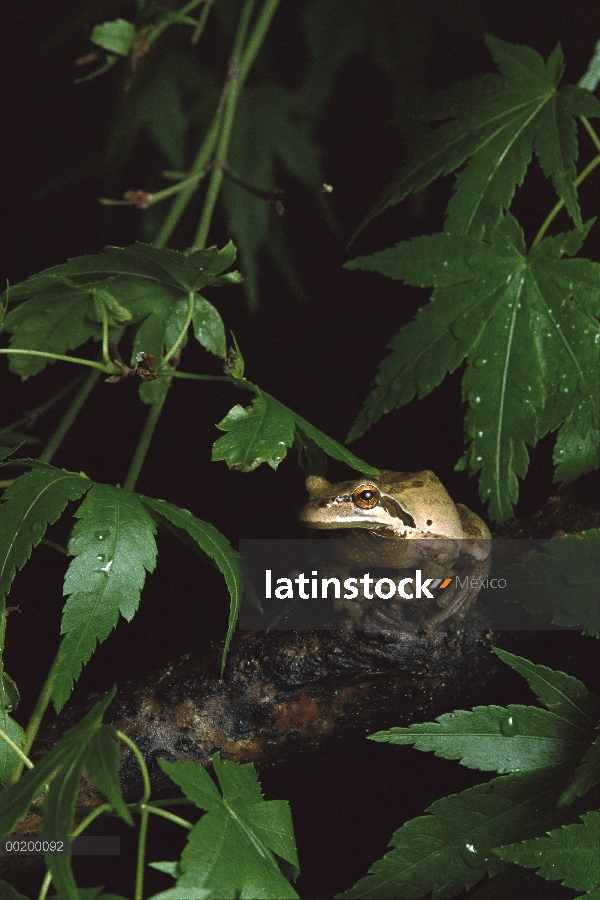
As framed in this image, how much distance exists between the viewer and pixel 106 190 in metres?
1.93

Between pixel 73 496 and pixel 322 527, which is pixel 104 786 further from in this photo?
pixel 322 527

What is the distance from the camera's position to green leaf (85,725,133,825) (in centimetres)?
70

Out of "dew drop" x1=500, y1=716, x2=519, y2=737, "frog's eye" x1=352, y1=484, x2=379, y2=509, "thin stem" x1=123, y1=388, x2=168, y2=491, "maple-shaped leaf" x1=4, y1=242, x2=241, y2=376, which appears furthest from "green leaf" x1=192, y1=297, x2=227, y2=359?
"dew drop" x1=500, y1=716, x2=519, y2=737

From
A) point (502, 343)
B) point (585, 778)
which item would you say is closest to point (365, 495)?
point (502, 343)

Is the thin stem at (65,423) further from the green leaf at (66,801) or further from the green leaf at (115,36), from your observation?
the green leaf at (66,801)

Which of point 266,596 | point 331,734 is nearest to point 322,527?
point 266,596

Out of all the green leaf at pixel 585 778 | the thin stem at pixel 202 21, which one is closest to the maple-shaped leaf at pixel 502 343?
the green leaf at pixel 585 778

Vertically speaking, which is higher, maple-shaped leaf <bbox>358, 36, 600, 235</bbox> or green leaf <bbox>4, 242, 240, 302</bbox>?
maple-shaped leaf <bbox>358, 36, 600, 235</bbox>

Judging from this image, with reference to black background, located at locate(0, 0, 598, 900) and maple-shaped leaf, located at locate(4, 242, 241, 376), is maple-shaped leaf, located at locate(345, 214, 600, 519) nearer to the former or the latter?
maple-shaped leaf, located at locate(4, 242, 241, 376)

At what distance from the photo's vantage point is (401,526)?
148cm

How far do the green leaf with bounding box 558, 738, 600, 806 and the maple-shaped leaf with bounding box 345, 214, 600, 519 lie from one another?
374 mm

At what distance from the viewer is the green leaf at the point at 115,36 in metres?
1.22

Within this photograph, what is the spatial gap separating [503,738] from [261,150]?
145 cm

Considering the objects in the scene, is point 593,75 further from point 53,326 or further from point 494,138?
point 53,326
